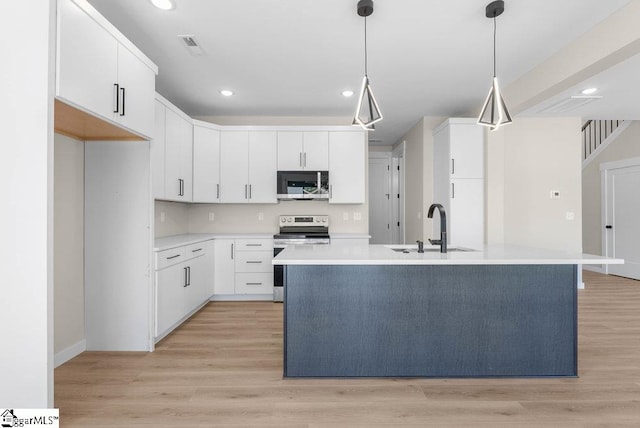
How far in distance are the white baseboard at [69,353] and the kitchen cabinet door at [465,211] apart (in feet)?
13.8

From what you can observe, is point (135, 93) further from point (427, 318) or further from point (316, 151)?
point (427, 318)

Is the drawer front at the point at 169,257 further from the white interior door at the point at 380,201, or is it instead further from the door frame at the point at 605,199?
the door frame at the point at 605,199

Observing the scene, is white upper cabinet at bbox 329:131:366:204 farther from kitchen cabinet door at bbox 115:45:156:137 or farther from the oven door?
kitchen cabinet door at bbox 115:45:156:137

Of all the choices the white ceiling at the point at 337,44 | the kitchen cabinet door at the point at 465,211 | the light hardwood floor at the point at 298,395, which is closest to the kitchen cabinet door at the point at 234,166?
the white ceiling at the point at 337,44

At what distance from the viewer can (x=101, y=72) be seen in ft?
7.30

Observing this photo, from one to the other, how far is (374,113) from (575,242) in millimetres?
4104

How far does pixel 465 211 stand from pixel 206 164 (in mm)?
3575

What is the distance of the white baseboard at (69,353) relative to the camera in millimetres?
2629

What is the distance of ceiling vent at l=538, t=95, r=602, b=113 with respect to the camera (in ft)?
13.7

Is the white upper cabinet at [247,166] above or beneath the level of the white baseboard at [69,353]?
above

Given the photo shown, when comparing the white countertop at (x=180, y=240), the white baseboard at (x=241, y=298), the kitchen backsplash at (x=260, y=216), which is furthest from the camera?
the kitchen backsplash at (x=260, y=216)

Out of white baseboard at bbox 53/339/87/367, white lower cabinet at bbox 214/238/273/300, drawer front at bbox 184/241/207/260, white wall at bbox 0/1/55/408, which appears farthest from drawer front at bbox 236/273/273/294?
white wall at bbox 0/1/55/408

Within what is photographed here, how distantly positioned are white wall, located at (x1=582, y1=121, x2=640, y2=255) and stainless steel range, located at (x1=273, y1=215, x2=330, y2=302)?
557 cm

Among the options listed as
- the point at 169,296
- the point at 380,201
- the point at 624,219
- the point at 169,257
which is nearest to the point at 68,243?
the point at 169,257
